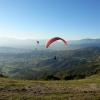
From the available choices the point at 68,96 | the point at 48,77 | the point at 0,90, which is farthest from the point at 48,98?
the point at 48,77

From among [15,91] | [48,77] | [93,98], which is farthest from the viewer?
[48,77]

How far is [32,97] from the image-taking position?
22453 millimetres

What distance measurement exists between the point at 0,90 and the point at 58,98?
9.61 m

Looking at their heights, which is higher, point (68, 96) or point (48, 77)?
point (68, 96)

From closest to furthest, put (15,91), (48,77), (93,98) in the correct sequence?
(93,98)
(15,91)
(48,77)

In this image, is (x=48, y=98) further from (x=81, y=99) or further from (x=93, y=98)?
(x=93, y=98)

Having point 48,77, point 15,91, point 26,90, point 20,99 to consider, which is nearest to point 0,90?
point 15,91

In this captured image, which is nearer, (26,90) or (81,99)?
(81,99)

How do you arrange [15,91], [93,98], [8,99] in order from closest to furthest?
[8,99] < [93,98] < [15,91]

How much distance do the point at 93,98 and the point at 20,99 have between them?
9838mm

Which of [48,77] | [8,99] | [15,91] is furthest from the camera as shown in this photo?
[48,77]

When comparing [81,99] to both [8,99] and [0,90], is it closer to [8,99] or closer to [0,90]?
[8,99]

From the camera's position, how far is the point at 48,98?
22141mm

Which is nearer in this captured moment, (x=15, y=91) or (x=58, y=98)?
(x=58, y=98)
